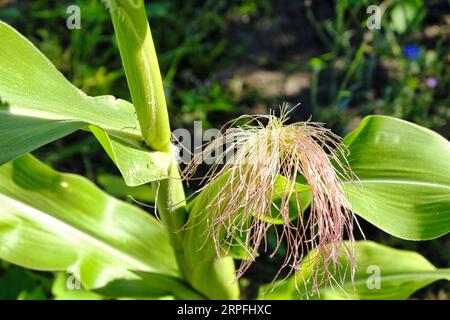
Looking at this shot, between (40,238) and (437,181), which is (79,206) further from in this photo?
(437,181)

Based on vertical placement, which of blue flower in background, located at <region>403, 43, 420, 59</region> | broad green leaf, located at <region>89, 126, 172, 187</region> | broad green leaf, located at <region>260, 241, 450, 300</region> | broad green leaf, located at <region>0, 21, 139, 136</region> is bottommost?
broad green leaf, located at <region>260, 241, 450, 300</region>

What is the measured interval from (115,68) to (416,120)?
120cm

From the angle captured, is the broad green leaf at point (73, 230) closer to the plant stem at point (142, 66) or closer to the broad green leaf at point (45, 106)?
the broad green leaf at point (45, 106)

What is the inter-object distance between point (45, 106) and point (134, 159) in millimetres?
231

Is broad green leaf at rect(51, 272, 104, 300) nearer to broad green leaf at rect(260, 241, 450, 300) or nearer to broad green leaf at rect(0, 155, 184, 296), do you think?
broad green leaf at rect(0, 155, 184, 296)

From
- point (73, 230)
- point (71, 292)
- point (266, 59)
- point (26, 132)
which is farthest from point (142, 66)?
point (266, 59)

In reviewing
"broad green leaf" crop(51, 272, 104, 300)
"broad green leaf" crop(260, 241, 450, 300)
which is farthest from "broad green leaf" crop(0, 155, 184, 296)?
"broad green leaf" crop(260, 241, 450, 300)

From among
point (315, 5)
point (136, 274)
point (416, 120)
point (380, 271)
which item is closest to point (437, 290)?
point (380, 271)

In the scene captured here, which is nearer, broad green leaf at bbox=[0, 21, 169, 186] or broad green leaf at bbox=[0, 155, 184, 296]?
broad green leaf at bbox=[0, 21, 169, 186]

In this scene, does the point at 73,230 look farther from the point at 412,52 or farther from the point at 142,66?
the point at 412,52

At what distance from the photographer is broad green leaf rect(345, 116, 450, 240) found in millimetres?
1144

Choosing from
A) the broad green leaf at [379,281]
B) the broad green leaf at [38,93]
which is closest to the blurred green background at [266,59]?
the broad green leaf at [379,281]

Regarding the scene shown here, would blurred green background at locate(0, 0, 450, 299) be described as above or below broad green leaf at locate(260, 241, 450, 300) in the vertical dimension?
above

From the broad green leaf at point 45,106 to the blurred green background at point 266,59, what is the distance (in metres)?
0.94
